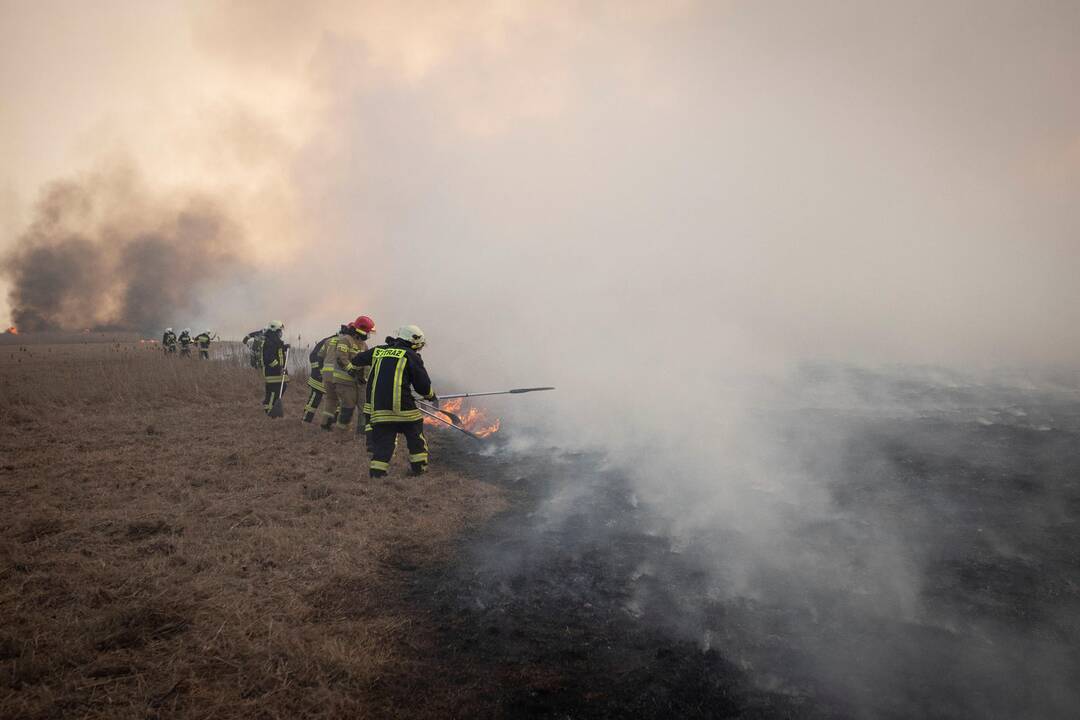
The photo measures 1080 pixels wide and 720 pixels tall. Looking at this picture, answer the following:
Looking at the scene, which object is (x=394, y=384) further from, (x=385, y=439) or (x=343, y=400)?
(x=343, y=400)

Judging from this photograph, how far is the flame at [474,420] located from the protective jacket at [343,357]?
2.84 meters

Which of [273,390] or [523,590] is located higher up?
[273,390]

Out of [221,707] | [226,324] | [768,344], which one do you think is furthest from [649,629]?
[226,324]

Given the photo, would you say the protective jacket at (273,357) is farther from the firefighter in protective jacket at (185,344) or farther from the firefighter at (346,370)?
the firefighter in protective jacket at (185,344)

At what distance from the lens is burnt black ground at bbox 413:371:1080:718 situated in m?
3.32

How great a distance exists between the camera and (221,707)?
2875 mm

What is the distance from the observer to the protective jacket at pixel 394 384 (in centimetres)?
726

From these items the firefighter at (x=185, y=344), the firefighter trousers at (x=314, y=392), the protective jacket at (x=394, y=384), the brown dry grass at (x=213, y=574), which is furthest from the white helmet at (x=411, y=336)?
the firefighter at (x=185, y=344)

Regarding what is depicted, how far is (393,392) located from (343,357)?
11.4 ft

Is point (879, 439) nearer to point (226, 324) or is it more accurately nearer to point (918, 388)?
point (918, 388)

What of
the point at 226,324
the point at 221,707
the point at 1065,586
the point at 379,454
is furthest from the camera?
the point at 226,324

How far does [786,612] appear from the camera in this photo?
431cm

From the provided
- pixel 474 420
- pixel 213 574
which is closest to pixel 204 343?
pixel 474 420

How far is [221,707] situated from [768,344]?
88.6 ft
